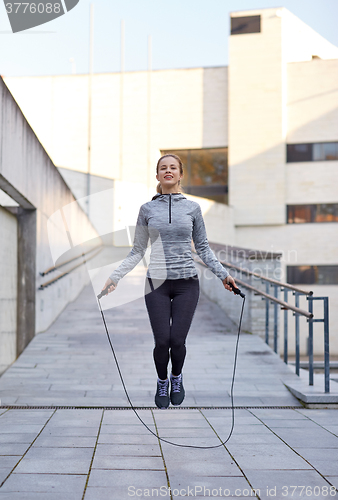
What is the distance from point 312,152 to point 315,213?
295 centimetres

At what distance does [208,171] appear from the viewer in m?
24.5

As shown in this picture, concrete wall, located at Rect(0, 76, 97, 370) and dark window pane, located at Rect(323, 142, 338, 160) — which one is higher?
dark window pane, located at Rect(323, 142, 338, 160)

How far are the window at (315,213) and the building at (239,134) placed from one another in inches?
1.9

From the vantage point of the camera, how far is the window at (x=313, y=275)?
22.6 meters

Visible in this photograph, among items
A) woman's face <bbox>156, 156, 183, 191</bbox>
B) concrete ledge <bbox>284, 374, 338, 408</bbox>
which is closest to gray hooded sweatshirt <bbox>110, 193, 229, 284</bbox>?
woman's face <bbox>156, 156, 183, 191</bbox>

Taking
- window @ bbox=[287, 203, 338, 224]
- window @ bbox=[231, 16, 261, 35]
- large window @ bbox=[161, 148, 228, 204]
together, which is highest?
window @ bbox=[231, 16, 261, 35]

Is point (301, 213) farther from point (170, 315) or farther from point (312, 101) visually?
point (170, 315)

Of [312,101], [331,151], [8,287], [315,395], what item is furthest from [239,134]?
[315,395]

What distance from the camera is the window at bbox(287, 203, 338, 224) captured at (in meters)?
23.2

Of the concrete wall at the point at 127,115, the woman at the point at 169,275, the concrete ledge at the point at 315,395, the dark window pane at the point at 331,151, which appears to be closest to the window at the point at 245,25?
the concrete wall at the point at 127,115

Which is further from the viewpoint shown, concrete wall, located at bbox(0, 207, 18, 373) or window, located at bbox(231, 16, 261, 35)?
window, located at bbox(231, 16, 261, 35)

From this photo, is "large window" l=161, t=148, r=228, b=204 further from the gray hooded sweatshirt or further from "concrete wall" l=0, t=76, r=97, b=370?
the gray hooded sweatshirt

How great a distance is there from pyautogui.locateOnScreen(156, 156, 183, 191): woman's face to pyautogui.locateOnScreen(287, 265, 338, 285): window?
20349mm

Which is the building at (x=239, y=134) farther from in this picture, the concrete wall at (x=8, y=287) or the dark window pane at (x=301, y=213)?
the concrete wall at (x=8, y=287)
